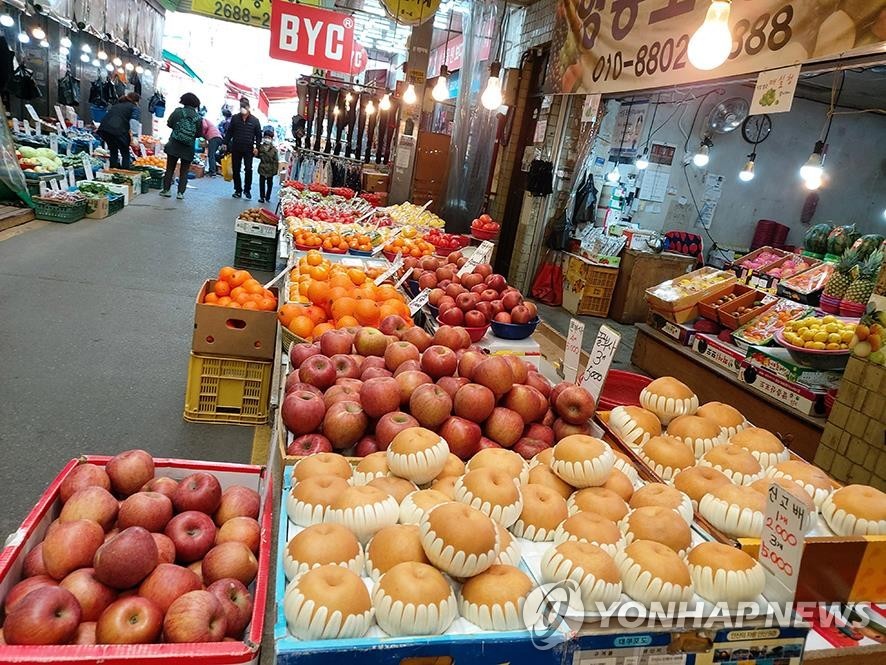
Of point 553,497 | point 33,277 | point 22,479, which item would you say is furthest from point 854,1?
point 33,277

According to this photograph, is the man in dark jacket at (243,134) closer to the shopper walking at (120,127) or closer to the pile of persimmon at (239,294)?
the shopper walking at (120,127)

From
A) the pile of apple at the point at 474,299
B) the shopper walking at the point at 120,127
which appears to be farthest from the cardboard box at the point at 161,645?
the shopper walking at the point at 120,127

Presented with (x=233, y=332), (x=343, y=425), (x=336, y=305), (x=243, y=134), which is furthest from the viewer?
(x=243, y=134)

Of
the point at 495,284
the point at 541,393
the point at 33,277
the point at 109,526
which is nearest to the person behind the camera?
the point at 109,526

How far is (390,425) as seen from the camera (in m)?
1.97

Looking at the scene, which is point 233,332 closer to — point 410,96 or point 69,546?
point 69,546

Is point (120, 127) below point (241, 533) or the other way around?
the other way around

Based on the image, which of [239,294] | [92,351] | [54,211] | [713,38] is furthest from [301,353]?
[54,211]

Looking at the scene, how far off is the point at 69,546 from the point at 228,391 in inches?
98.8

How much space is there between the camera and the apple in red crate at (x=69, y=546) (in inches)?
62.7

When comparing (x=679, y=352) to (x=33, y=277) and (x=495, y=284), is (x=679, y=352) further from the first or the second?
(x=33, y=277)

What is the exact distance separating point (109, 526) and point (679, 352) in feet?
16.8

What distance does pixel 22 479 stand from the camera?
3104 millimetres

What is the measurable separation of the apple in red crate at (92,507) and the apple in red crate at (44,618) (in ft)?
1.12
